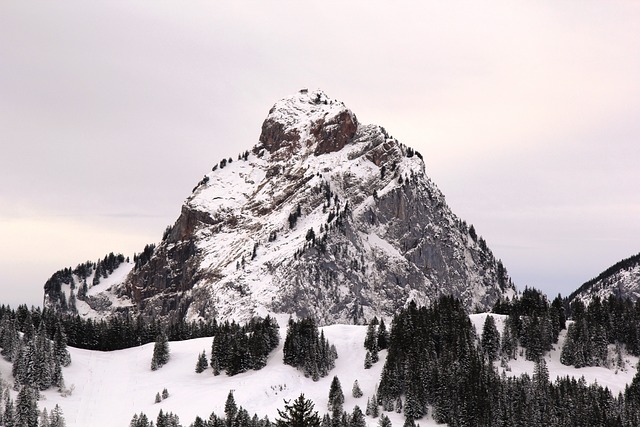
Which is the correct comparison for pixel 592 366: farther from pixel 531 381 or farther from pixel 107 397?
pixel 107 397

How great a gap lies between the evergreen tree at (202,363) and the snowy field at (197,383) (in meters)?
1.26

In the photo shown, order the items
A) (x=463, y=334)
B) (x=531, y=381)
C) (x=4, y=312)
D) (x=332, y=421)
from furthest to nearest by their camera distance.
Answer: (x=4, y=312) < (x=463, y=334) < (x=531, y=381) < (x=332, y=421)

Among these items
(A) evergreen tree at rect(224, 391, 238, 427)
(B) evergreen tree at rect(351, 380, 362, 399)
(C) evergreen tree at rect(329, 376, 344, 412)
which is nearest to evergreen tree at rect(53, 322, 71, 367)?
(A) evergreen tree at rect(224, 391, 238, 427)

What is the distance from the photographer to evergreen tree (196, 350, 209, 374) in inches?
6969

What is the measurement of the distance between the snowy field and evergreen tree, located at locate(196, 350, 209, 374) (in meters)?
1.26

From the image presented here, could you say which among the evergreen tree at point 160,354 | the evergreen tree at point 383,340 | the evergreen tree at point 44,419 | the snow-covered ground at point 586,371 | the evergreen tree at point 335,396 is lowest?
the evergreen tree at point 44,419

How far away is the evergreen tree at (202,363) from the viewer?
177m

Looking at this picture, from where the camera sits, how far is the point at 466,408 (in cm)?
15050

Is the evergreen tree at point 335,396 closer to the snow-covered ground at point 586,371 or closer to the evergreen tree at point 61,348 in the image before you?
the snow-covered ground at point 586,371

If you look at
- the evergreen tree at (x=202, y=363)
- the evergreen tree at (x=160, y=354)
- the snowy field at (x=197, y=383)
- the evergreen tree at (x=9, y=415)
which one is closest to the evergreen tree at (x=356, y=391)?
the snowy field at (x=197, y=383)

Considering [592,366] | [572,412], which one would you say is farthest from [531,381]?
[592,366]

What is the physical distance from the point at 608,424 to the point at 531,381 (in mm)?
18982

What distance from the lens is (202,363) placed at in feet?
583

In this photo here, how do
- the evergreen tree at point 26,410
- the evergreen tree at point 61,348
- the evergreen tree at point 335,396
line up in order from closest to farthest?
the evergreen tree at point 26,410 < the evergreen tree at point 335,396 < the evergreen tree at point 61,348
